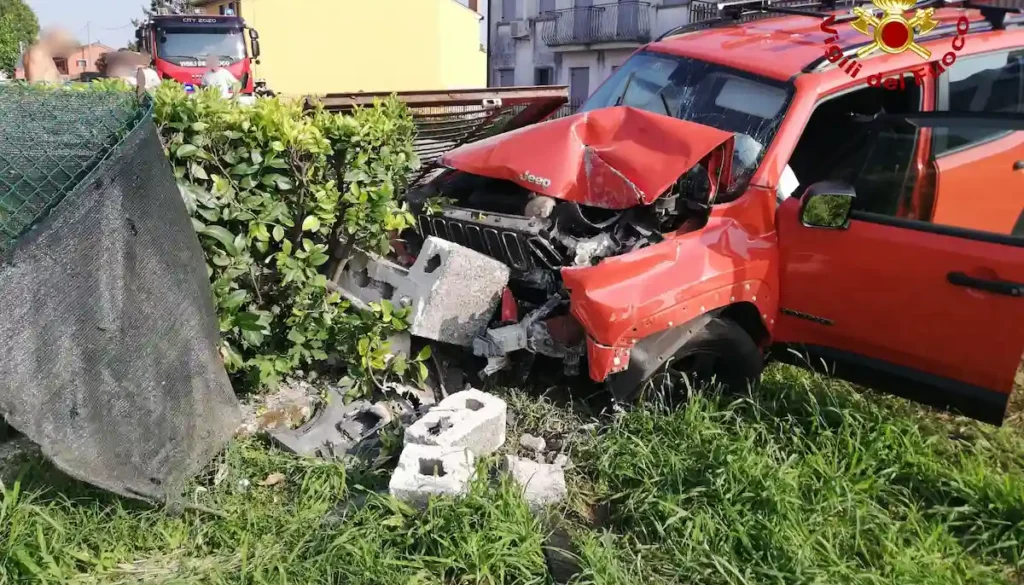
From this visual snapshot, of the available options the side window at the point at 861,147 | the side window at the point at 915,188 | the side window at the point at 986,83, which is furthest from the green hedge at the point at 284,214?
the side window at the point at 986,83

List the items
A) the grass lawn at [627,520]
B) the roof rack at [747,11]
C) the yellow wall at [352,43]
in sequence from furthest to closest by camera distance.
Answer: the yellow wall at [352,43] → the roof rack at [747,11] → the grass lawn at [627,520]

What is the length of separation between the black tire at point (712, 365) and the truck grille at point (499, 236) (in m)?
0.80

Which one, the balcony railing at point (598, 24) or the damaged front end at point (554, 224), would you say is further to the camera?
the balcony railing at point (598, 24)

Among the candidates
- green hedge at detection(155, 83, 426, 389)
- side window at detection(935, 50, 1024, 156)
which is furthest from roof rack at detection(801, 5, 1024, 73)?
green hedge at detection(155, 83, 426, 389)

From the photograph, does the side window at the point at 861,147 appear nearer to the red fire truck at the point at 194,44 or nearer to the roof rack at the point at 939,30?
the roof rack at the point at 939,30

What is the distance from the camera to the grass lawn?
2.58 m

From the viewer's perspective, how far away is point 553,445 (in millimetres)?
3498

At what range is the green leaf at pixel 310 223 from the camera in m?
3.56

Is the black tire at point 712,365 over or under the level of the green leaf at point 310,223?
under

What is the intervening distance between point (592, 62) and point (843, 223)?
2388 cm

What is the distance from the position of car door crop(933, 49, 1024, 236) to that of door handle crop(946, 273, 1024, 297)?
0.85 feet

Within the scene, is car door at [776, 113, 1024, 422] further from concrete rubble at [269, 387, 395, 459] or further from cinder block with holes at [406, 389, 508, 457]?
concrete rubble at [269, 387, 395, 459]

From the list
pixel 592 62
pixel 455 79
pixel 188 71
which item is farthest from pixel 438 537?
pixel 455 79

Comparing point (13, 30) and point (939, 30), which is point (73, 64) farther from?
point (13, 30)
